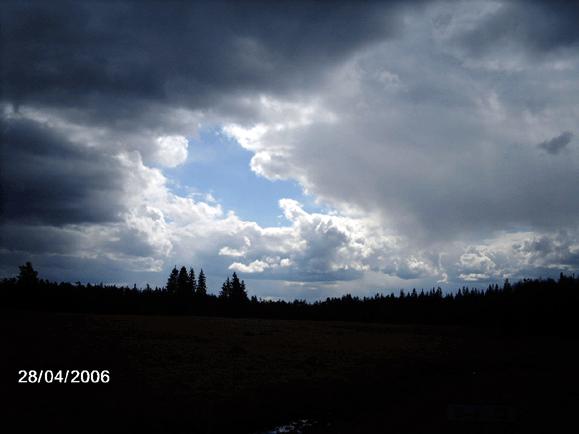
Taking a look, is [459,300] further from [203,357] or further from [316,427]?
[316,427]

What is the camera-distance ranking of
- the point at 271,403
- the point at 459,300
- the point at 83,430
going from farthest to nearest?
the point at 459,300 < the point at 271,403 < the point at 83,430

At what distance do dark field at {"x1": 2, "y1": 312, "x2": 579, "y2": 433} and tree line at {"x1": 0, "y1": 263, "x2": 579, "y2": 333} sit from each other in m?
60.4

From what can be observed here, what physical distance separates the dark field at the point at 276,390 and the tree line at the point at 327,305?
60413mm

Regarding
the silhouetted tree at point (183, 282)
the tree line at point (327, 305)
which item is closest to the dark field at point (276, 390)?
the tree line at point (327, 305)

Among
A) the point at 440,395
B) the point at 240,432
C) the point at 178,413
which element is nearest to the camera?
the point at 240,432

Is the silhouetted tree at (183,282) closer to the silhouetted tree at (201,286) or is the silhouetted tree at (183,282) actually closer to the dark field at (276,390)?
the silhouetted tree at (201,286)

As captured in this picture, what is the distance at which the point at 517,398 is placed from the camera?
92.8 ft

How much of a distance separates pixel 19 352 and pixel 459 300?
488 ft

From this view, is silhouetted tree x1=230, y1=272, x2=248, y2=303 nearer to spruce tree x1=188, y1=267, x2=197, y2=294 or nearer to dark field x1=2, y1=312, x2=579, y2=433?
spruce tree x1=188, y1=267, x2=197, y2=294

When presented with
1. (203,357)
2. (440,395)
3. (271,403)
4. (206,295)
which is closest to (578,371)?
(440,395)

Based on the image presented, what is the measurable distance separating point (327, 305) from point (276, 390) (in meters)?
162

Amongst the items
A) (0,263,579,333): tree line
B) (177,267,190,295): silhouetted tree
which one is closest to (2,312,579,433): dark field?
(0,263,579,333): tree line

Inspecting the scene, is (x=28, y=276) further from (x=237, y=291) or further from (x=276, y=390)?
(x=276, y=390)

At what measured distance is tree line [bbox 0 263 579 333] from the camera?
10762 centimetres
